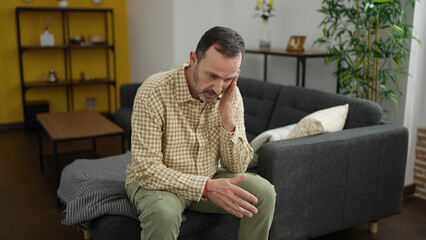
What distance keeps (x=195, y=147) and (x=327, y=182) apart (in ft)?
2.52

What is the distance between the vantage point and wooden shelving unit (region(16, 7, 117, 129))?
5.02m

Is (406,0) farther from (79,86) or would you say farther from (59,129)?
(79,86)

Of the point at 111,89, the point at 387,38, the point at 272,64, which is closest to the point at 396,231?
the point at 387,38

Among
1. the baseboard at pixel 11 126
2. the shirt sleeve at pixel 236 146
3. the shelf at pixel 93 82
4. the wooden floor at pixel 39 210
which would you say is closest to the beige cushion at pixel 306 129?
the shirt sleeve at pixel 236 146

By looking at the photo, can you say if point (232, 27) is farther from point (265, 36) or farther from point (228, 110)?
point (228, 110)

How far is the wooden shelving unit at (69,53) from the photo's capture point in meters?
5.02

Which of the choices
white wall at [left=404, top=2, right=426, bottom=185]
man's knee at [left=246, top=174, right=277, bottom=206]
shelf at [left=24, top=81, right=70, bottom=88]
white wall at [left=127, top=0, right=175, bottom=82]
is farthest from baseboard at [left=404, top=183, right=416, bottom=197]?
shelf at [left=24, top=81, right=70, bottom=88]

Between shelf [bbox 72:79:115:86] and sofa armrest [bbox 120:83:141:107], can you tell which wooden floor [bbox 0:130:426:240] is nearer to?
sofa armrest [bbox 120:83:141:107]

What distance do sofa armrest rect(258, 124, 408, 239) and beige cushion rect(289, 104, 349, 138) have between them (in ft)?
0.20

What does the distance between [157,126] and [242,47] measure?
0.46m

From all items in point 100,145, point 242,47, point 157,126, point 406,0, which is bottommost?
point 100,145

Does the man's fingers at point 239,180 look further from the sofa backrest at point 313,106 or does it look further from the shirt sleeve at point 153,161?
the sofa backrest at point 313,106

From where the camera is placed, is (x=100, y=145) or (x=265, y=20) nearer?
(x=265, y=20)

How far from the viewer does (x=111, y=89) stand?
19.2 feet
